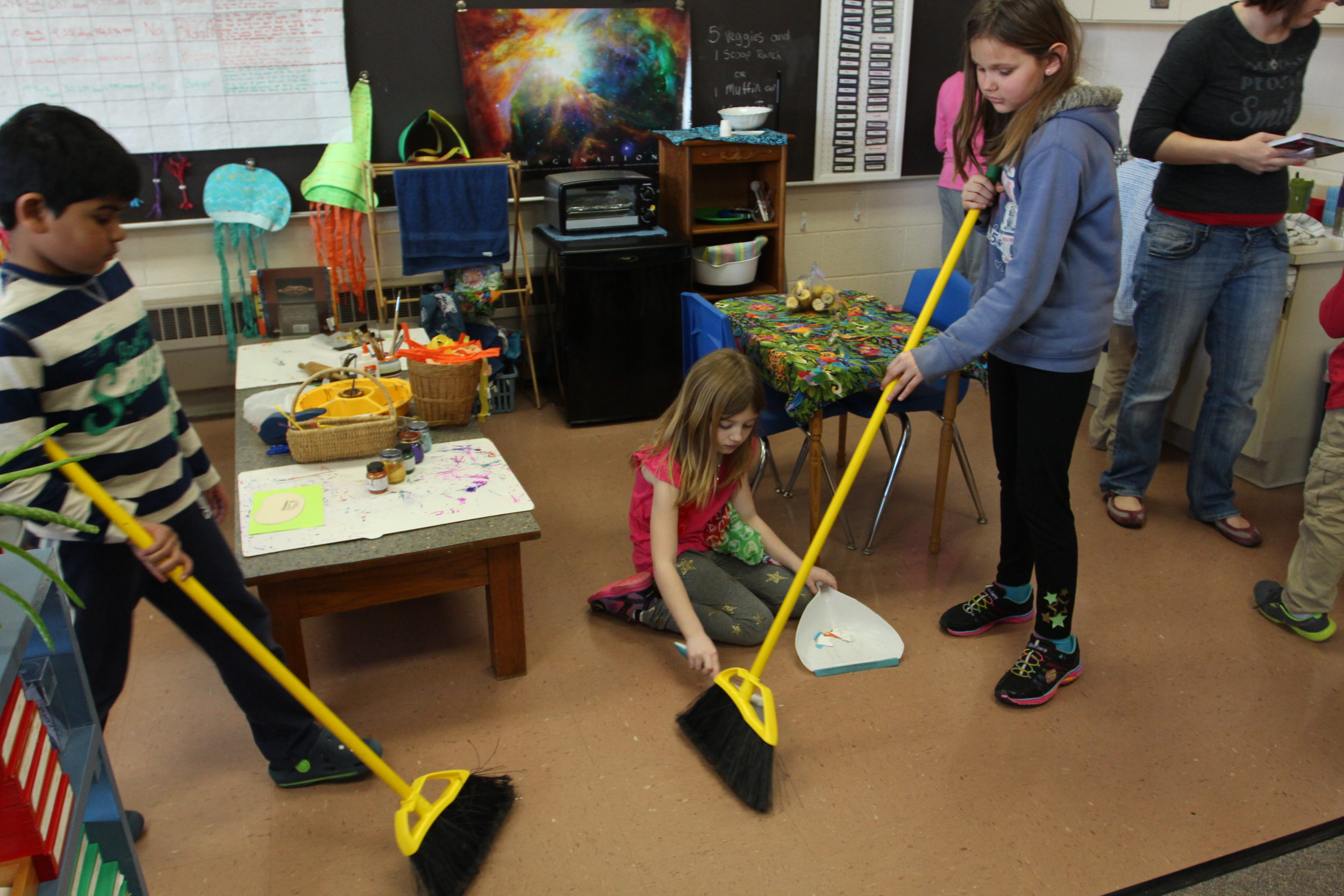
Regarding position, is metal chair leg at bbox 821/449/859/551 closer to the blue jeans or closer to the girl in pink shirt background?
the blue jeans

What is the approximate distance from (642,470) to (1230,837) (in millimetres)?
1444

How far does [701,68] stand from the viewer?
4.20m

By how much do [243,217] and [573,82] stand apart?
4.63ft

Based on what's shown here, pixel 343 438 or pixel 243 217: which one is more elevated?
pixel 243 217

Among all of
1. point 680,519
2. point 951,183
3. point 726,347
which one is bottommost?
point 680,519

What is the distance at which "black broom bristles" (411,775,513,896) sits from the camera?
171 cm

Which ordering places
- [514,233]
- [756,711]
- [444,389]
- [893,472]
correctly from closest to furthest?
[756,711]
[444,389]
[893,472]
[514,233]

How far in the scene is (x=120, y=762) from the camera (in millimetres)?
2105

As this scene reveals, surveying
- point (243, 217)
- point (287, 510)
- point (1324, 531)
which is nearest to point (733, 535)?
point (287, 510)

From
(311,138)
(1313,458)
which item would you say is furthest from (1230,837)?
(311,138)

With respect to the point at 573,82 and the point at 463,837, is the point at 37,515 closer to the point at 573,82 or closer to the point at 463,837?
the point at 463,837

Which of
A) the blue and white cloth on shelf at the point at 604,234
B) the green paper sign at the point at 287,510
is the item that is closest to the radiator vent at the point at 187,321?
the blue and white cloth on shelf at the point at 604,234

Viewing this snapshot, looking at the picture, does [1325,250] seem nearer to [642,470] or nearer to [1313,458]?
[1313,458]

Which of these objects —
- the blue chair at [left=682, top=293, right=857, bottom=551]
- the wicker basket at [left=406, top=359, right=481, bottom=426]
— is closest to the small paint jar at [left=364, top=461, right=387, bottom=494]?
the wicker basket at [left=406, top=359, right=481, bottom=426]
